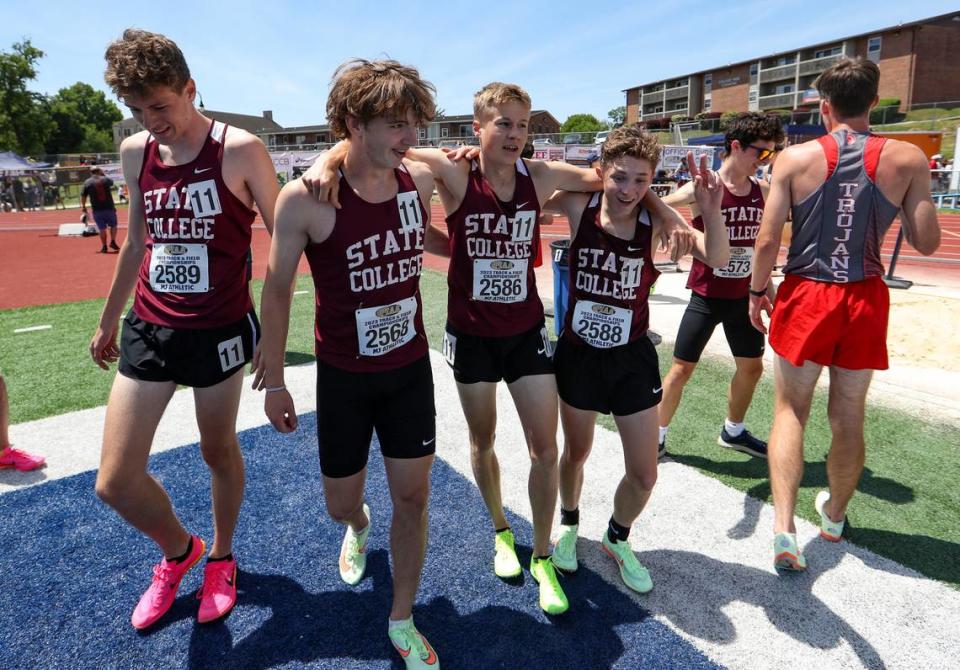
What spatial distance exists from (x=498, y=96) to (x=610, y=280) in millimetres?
998

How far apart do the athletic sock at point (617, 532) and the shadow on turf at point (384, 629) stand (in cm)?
22

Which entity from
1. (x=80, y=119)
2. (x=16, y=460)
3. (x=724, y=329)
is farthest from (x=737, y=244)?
(x=80, y=119)

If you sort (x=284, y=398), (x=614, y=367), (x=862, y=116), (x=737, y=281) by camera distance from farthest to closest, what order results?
(x=737, y=281) → (x=862, y=116) → (x=614, y=367) → (x=284, y=398)

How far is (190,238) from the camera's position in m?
2.40

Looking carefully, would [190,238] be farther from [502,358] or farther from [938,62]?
[938,62]

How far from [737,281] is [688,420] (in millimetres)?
1298

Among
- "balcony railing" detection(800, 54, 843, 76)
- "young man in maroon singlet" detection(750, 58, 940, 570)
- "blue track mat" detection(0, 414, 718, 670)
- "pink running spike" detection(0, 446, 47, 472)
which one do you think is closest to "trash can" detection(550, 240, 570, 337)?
"young man in maroon singlet" detection(750, 58, 940, 570)

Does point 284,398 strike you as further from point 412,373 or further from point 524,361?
point 524,361

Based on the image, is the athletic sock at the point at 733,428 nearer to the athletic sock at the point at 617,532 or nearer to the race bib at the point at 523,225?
the athletic sock at the point at 617,532

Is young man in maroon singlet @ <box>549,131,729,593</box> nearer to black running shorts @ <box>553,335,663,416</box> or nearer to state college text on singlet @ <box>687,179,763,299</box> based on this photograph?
black running shorts @ <box>553,335,663,416</box>

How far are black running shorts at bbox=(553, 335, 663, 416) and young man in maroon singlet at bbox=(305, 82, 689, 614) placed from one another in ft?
0.36

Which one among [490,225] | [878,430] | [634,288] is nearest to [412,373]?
[490,225]

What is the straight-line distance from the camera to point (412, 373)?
2.36m

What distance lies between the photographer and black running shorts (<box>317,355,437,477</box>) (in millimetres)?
2285
